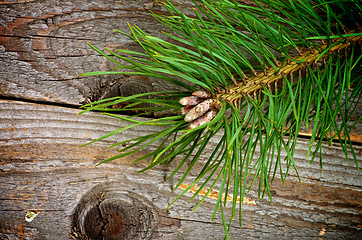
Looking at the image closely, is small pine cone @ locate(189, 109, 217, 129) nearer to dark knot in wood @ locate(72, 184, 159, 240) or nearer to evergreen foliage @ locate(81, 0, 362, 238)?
evergreen foliage @ locate(81, 0, 362, 238)

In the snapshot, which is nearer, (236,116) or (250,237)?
(236,116)

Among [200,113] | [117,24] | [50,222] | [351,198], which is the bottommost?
[50,222]

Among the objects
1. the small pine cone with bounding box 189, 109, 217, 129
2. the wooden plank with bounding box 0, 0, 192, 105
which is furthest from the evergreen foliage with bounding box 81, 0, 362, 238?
the wooden plank with bounding box 0, 0, 192, 105

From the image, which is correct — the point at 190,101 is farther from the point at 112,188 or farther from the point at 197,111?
the point at 112,188

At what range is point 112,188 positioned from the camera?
57 centimetres

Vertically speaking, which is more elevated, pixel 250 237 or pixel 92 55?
pixel 92 55

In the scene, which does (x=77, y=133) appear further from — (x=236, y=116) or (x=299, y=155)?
(x=299, y=155)

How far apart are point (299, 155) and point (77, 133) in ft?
1.48

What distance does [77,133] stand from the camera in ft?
1.82

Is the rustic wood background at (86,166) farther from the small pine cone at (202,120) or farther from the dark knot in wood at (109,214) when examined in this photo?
the small pine cone at (202,120)

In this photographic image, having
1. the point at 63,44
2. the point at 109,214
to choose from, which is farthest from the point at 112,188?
the point at 63,44

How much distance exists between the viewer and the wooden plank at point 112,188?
1.82ft

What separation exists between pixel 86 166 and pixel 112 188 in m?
0.07

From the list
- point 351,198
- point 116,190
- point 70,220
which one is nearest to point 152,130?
point 116,190
